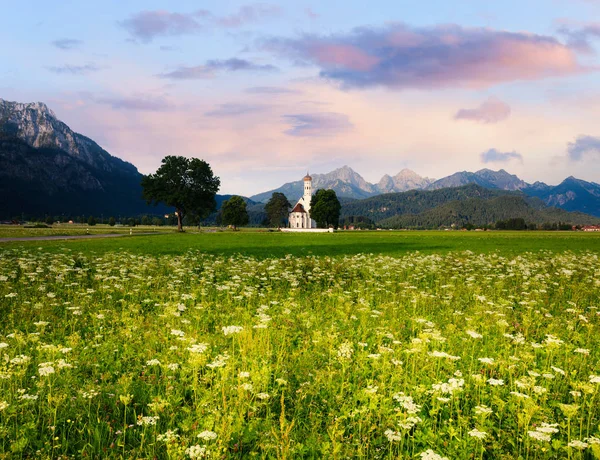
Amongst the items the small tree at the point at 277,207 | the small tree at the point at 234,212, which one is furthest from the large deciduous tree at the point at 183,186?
the small tree at the point at 277,207

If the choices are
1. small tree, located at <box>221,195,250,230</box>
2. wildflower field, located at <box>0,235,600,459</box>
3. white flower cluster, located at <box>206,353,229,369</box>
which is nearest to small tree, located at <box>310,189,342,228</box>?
small tree, located at <box>221,195,250,230</box>

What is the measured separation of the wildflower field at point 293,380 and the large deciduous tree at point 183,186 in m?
78.6

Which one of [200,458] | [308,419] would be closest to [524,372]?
[308,419]

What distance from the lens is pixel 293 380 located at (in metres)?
7.25

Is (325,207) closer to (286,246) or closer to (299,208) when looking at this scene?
(299,208)

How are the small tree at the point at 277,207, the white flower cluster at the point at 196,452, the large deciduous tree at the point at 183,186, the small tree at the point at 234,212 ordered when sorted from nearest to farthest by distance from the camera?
1. the white flower cluster at the point at 196,452
2. the large deciduous tree at the point at 183,186
3. the small tree at the point at 234,212
4. the small tree at the point at 277,207

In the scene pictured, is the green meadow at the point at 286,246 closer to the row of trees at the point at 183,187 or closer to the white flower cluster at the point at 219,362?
the white flower cluster at the point at 219,362

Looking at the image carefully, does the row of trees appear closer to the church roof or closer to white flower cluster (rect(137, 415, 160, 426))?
white flower cluster (rect(137, 415, 160, 426))

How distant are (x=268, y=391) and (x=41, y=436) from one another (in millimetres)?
3293

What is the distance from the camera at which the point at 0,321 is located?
426 inches

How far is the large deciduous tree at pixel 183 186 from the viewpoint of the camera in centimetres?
9006

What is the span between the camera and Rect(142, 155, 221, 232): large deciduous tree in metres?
90.1

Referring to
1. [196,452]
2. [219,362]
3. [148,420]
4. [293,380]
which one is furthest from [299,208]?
[196,452]

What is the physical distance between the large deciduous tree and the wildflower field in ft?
258
